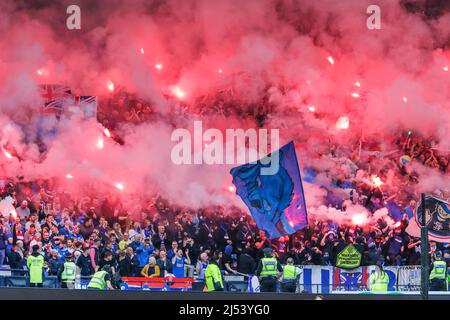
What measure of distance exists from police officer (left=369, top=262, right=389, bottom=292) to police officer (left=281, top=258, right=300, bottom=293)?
1.29 m

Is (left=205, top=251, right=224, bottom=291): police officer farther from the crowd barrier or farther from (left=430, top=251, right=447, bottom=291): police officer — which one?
(left=430, top=251, right=447, bottom=291): police officer

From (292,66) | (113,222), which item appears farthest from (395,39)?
(113,222)

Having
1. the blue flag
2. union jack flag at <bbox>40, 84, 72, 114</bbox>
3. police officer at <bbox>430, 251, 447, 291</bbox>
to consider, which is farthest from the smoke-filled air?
police officer at <bbox>430, 251, 447, 291</bbox>

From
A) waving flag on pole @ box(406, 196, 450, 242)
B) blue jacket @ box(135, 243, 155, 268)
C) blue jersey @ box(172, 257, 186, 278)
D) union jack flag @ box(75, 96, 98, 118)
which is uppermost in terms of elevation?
union jack flag @ box(75, 96, 98, 118)

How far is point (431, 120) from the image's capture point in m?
14.2

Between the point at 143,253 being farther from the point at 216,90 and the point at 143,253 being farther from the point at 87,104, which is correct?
the point at 216,90

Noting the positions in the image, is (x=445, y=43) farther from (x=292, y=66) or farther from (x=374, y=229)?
(x=374, y=229)

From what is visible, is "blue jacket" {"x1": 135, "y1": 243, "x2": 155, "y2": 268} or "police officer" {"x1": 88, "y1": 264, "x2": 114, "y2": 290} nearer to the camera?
"police officer" {"x1": 88, "y1": 264, "x2": 114, "y2": 290}

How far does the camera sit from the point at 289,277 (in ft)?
39.4

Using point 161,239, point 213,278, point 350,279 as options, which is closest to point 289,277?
point 213,278

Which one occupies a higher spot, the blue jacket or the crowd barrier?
the blue jacket

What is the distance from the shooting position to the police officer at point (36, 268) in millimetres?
12742

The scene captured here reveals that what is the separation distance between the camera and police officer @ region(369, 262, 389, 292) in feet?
40.4

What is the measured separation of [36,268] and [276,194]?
4.32m
